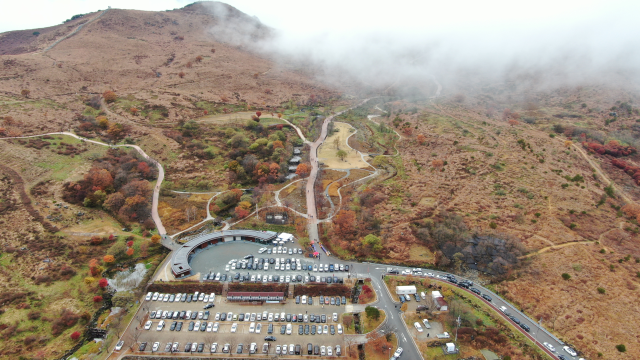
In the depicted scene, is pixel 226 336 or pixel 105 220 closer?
pixel 226 336

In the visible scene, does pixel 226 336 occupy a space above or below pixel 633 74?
below

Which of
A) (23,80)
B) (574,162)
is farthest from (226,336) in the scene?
(23,80)

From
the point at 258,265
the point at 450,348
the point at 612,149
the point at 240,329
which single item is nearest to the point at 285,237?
the point at 258,265

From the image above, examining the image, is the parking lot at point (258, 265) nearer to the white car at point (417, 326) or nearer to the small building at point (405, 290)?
the small building at point (405, 290)

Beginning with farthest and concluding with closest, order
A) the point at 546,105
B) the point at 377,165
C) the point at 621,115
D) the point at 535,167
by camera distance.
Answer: the point at 546,105
the point at 621,115
the point at 377,165
the point at 535,167

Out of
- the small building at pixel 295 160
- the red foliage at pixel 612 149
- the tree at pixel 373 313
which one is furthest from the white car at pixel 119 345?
the red foliage at pixel 612 149

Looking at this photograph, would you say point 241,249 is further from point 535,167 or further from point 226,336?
point 535,167

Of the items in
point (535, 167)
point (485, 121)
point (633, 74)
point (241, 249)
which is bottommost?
point (241, 249)
